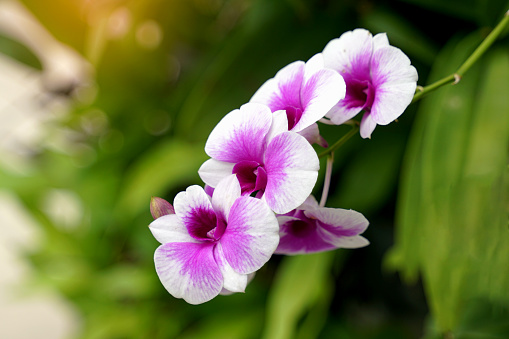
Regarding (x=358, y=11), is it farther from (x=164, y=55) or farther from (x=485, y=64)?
(x=164, y=55)

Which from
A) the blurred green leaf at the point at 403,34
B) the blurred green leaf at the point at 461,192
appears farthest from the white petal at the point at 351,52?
the blurred green leaf at the point at 403,34

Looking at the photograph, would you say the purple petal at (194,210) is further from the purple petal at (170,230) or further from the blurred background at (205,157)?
the blurred background at (205,157)

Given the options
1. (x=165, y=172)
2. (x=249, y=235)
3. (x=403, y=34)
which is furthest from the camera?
(x=165, y=172)

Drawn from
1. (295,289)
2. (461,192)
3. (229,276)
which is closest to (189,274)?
(229,276)

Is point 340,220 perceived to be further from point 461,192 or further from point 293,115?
point 461,192

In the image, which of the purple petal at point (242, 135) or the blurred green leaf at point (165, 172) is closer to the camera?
the purple petal at point (242, 135)

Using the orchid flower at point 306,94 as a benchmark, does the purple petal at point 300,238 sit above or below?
below

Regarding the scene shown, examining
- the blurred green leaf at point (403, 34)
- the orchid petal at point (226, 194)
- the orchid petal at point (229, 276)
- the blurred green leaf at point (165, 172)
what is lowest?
the orchid petal at point (229, 276)
